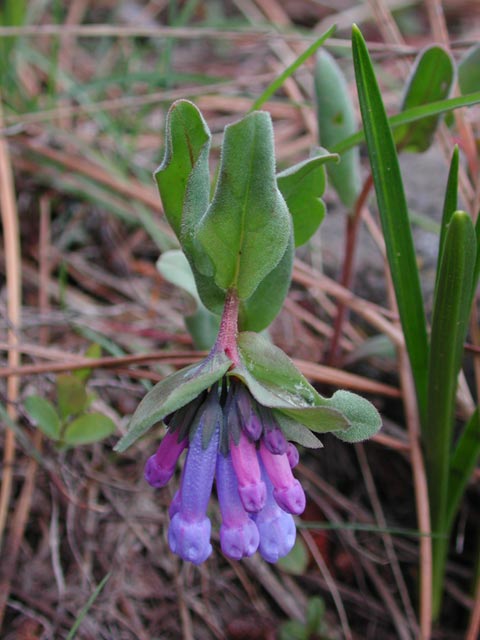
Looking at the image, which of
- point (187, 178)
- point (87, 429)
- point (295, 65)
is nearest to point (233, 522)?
point (187, 178)

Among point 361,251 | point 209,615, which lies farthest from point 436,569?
point 361,251

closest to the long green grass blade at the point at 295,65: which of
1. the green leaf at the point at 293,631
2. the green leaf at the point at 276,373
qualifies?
the green leaf at the point at 276,373

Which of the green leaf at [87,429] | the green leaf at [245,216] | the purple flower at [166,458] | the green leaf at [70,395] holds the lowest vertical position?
the green leaf at [87,429]

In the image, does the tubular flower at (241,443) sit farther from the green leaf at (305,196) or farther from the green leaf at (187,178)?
the green leaf at (305,196)

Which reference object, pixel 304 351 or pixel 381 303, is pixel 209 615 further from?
pixel 381 303

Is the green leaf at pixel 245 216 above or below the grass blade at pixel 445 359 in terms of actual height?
above

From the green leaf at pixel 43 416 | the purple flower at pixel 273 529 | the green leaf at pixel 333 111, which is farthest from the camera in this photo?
the green leaf at pixel 333 111
